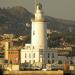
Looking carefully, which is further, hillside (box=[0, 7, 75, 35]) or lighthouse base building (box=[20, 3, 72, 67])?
hillside (box=[0, 7, 75, 35])

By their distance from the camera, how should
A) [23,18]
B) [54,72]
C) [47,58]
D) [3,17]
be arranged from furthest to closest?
1. [23,18]
2. [3,17]
3. [47,58]
4. [54,72]

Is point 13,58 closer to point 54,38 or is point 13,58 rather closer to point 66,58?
point 66,58

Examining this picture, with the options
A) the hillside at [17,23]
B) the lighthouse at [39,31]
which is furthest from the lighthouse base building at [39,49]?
the hillside at [17,23]

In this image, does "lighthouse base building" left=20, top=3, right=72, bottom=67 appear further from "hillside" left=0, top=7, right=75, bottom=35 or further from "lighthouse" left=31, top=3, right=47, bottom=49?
"hillside" left=0, top=7, right=75, bottom=35

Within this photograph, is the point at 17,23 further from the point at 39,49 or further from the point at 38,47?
the point at 39,49

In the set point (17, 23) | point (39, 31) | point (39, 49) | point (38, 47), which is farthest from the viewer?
point (17, 23)

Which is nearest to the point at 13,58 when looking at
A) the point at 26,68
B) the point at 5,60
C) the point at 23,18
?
the point at 5,60

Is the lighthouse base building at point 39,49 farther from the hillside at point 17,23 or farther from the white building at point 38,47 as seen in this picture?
the hillside at point 17,23

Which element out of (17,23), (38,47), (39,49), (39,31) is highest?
(17,23)

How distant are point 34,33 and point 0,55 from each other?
20.6 ft

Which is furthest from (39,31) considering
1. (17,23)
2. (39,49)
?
(17,23)

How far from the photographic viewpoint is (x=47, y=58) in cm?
6750

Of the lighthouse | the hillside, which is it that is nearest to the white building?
the lighthouse

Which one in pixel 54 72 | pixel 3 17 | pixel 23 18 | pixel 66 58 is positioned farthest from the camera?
pixel 23 18
